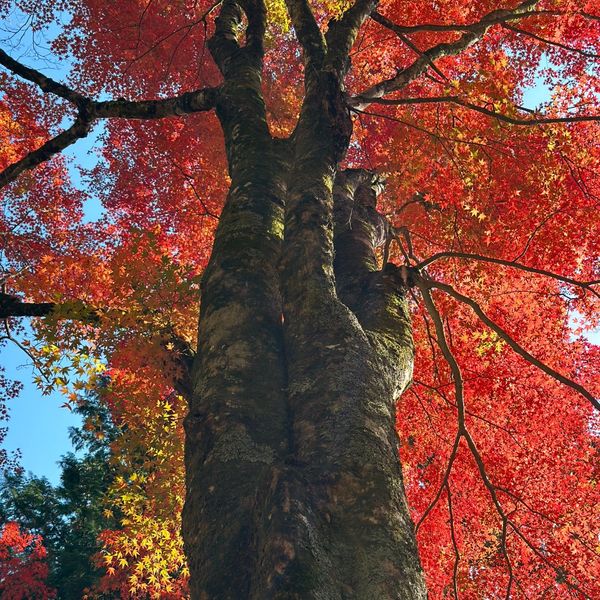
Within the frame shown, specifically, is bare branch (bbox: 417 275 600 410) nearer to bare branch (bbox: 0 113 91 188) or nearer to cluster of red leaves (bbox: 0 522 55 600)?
bare branch (bbox: 0 113 91 188)

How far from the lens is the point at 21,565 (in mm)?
17750

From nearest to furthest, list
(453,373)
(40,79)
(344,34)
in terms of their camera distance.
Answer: (453,373), (40,79), (344,34)

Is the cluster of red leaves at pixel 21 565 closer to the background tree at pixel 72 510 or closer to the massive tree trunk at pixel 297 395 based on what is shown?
the background tree at pixel 72 510

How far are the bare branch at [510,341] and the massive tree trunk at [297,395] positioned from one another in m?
0.58

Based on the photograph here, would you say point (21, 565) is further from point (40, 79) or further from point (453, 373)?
point (453, 373)

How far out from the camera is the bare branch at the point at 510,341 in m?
3.00

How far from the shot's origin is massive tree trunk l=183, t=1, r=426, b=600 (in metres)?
2.16

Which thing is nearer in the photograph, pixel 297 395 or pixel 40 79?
pixel 297 395

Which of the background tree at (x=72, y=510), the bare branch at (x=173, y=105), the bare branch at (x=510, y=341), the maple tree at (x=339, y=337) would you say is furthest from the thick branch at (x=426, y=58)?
the background tree at (x=72, y=510)

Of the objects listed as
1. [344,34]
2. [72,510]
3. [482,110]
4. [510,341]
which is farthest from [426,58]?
[72,510]

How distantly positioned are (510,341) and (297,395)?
1.40 m

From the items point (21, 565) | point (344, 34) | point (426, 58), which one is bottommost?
point (21, 565)

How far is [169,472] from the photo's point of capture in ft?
22.2

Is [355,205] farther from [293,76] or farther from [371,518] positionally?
[293,76]
